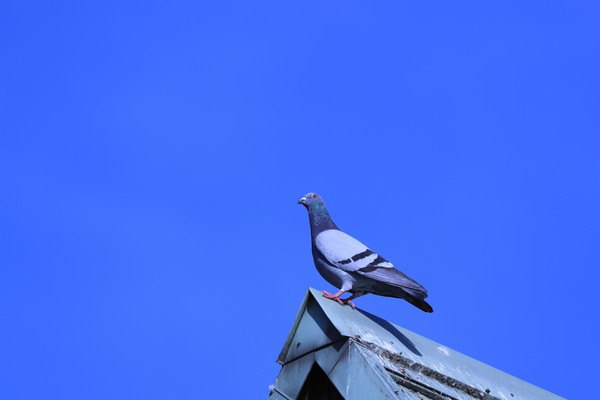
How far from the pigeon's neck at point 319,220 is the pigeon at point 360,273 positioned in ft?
1.41

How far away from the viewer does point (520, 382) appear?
16.9 feet

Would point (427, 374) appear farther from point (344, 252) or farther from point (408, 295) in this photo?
point (344, 252)

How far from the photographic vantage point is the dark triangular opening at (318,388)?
390 centimetres

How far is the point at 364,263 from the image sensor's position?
5.88 metres

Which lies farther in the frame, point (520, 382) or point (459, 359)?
point (520, 382)

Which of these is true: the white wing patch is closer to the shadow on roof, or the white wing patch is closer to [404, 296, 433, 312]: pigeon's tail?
[404, 296, 433, 312]: pigeon's tail

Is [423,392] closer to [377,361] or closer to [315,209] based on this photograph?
[377,361]

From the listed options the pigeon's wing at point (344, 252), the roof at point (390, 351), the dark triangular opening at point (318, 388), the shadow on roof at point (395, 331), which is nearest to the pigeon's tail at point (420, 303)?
the pigeon's wing at point (344, 252)

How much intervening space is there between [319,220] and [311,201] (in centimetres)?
25

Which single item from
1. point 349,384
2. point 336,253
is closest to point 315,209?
point 336,253

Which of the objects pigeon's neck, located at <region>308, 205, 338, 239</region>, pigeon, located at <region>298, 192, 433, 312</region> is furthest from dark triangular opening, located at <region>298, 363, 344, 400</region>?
pigeon's neck, located at <region>308, 205, 338, 239</region>

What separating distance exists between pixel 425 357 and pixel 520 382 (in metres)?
1.04

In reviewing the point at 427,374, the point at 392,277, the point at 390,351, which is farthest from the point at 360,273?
the point at 390,351

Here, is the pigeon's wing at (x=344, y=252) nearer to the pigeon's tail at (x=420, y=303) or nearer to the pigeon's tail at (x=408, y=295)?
the pigeon's tail at (x=408, y=295)
